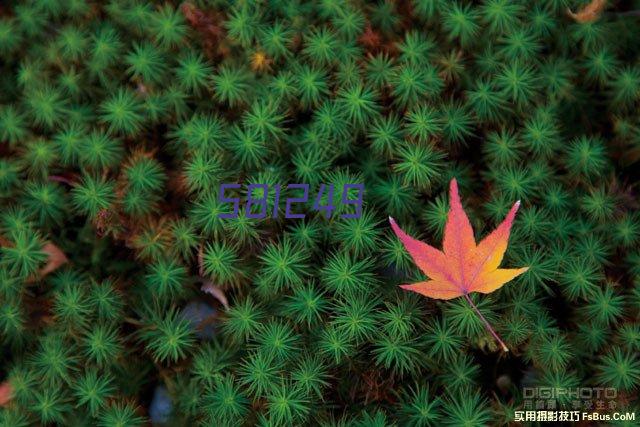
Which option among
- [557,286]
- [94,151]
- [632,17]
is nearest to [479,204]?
[557,286]

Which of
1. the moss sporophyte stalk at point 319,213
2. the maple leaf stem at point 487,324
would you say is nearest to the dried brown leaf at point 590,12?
the moss sporophyte stalk at point 319,213

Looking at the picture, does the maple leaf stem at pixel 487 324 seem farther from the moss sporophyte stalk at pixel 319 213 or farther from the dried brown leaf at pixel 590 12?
the dried brown leaf at pixel 590 12

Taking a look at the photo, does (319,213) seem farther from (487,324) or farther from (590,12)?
(590,12)

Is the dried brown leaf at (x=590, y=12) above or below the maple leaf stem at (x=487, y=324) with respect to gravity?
above

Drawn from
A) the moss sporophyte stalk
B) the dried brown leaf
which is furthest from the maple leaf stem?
the dried brown leaf

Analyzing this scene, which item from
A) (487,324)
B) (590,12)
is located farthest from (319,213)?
(590,12)

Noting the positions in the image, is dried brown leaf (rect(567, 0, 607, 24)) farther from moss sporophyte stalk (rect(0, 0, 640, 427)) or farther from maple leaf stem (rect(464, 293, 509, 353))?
maple leaf stem (rect(464, 293, 509, 353))

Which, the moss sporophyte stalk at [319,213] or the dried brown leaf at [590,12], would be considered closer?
the moss sporophyte stalk at [319,213]

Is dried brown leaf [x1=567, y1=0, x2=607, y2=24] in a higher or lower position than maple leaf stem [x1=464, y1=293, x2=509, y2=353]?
higher
